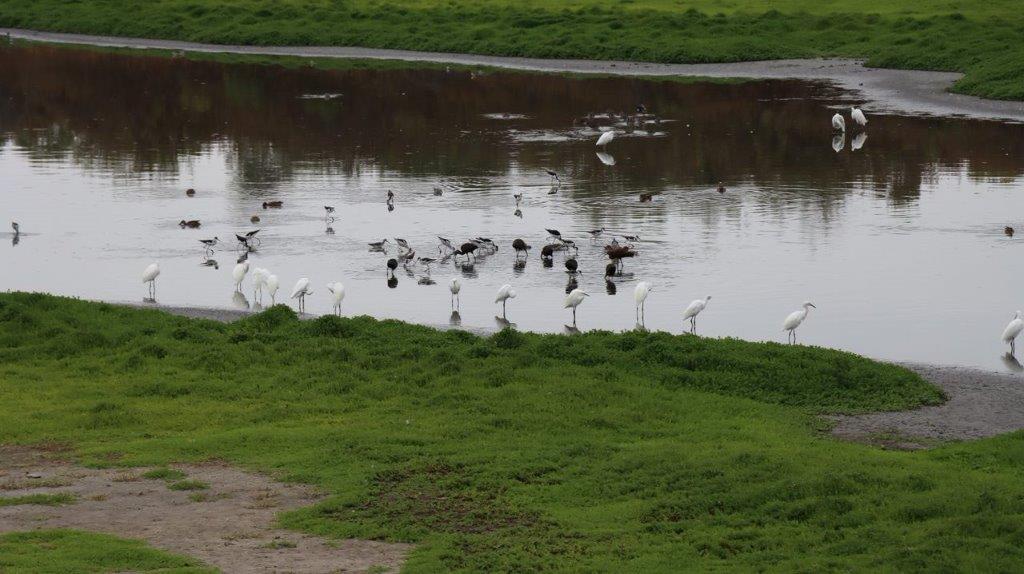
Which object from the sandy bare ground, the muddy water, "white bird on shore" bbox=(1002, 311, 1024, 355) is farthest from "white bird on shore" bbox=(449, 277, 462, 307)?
the sandy bare ground

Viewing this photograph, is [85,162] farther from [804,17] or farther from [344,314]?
[804,17]

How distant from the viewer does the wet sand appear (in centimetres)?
1825

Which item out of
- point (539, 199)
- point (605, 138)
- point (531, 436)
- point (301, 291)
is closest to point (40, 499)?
point (531, 436)

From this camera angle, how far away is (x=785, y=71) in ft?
211

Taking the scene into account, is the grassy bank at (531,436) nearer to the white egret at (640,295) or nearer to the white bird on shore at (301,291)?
the white bird on shore at (301,291)

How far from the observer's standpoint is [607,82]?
63.1m

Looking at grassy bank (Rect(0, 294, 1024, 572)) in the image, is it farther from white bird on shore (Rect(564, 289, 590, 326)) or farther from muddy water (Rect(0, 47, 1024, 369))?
muddy water (Rect(0, 47, 1024, 369))

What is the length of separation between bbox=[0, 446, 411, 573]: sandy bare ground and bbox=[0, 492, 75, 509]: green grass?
4.1 inches

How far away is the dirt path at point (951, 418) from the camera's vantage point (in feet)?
59.9

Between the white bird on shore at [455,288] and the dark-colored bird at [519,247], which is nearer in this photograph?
the white bird on shore at [455,288]

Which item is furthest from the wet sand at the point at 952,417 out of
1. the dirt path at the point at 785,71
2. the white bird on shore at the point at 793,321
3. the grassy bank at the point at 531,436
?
the dirt path at the point at 785,71

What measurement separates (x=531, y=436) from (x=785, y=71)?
49.0 m

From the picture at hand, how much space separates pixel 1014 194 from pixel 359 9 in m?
49.0

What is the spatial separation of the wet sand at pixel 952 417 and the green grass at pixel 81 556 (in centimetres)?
835
